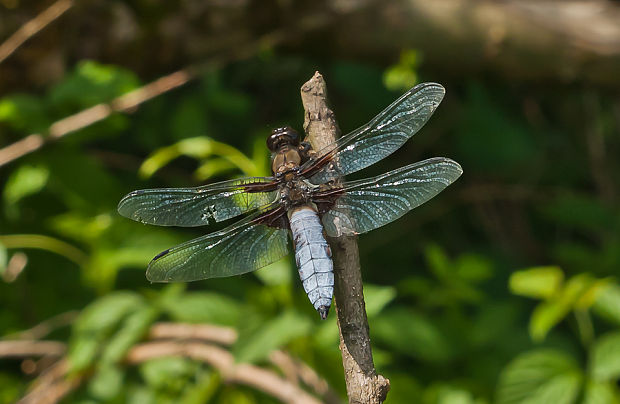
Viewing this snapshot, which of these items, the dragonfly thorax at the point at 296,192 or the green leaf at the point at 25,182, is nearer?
the dragonfly thorax at the point at 296,192

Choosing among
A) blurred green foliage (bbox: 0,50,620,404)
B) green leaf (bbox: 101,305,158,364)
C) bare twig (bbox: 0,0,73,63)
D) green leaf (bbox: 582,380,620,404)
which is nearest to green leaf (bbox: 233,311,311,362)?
blurred green foliage (bbox: 0,50,620,404)

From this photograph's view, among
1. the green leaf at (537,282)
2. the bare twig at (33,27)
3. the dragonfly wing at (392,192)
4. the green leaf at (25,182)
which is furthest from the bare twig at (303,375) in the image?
the bare twig at (33,27)

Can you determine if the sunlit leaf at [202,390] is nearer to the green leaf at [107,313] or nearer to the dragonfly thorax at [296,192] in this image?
the green leaf at [107,313]

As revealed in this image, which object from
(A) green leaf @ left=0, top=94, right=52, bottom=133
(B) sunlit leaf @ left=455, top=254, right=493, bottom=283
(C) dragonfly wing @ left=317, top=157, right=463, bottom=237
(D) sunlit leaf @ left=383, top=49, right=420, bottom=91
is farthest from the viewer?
(D) sunlit leaf @ left=383, top=49, right=420, bottom=91

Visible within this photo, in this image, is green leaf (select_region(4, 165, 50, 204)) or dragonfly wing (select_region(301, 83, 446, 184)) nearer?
dragonfly wing (select_region(301, 83, 446, 184))

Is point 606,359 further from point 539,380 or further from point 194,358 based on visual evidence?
point 194,358

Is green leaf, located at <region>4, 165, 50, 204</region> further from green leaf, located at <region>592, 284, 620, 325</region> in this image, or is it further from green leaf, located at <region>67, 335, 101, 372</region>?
green leaf, located at <region>592, 284, 620, 325</region>
